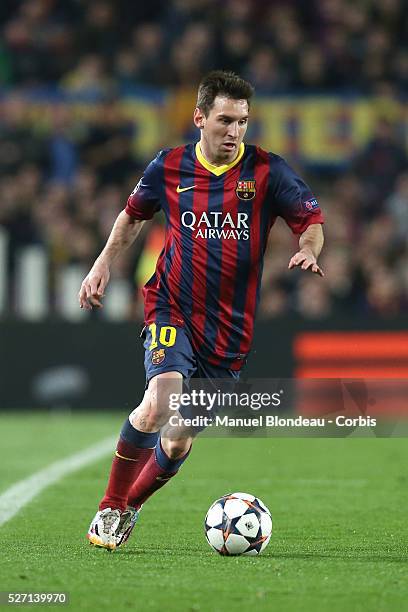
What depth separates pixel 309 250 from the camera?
19.1 feet

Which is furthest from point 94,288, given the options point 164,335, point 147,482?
point 147,482

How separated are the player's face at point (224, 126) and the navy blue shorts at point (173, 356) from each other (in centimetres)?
78

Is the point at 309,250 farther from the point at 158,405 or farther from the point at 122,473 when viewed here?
the point at 122,473

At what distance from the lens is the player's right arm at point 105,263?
238 inches

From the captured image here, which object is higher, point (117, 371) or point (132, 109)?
point (132, 109)

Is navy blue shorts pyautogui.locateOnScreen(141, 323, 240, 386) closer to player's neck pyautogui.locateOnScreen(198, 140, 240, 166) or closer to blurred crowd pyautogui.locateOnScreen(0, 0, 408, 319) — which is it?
player's neck pyautogui.locateOnScreen(198, 140, 240, 166)

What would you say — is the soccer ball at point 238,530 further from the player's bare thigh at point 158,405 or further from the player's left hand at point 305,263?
the player's left hand at point 305,263

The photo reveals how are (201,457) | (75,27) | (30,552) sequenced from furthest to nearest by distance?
1. (75,27)
2. (201,457)
3. (30,552)

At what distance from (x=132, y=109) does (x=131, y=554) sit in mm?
11224

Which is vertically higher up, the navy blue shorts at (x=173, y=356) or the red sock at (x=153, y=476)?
the navy blue shorts at (x=173, y=356)

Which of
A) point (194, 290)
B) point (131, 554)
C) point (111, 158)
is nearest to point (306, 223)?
point (194, 290)

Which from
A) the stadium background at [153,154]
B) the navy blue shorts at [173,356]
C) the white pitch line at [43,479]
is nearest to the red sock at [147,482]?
the navy blue shorts at [173,356]

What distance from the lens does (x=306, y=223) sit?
19.7 feet

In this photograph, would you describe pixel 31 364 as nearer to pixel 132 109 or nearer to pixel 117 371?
pixel 117 371
